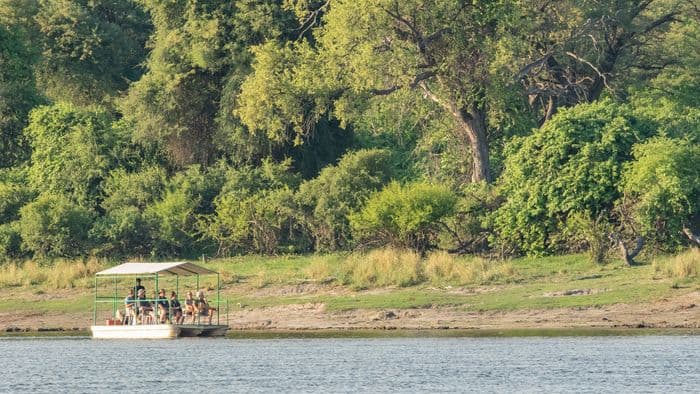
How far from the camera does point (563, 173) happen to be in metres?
46.7

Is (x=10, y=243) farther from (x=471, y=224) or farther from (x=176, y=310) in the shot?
(x=471, y=224)

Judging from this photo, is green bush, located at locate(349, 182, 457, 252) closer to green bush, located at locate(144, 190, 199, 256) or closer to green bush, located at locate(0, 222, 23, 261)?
green bush, located at locate(144, 190, 199, 256)

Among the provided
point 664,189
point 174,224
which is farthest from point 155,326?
point 664,189

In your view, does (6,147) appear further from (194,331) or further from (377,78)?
(194,331)

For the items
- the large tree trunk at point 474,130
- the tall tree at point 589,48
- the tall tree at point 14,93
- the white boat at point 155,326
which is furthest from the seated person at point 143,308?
the tall tree at point 14,93

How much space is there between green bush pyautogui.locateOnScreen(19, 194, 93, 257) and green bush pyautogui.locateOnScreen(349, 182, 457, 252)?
370 inches

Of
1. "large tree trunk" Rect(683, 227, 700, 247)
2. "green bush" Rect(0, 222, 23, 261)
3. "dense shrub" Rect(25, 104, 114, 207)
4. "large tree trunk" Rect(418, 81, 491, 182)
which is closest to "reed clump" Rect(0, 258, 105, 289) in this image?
"green bush" Rect(0, 222, 23, 261)

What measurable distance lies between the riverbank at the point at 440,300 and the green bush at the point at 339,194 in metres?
2.90

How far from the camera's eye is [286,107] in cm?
5072

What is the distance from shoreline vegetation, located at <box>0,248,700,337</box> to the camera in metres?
40.0

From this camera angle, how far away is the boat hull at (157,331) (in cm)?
4119

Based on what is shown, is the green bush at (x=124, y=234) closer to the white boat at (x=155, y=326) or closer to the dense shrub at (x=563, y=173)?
the white boat at (x=155, y=326)

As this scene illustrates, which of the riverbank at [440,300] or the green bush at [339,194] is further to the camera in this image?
the green bush at [339,194]

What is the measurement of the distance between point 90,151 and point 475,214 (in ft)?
51.6
